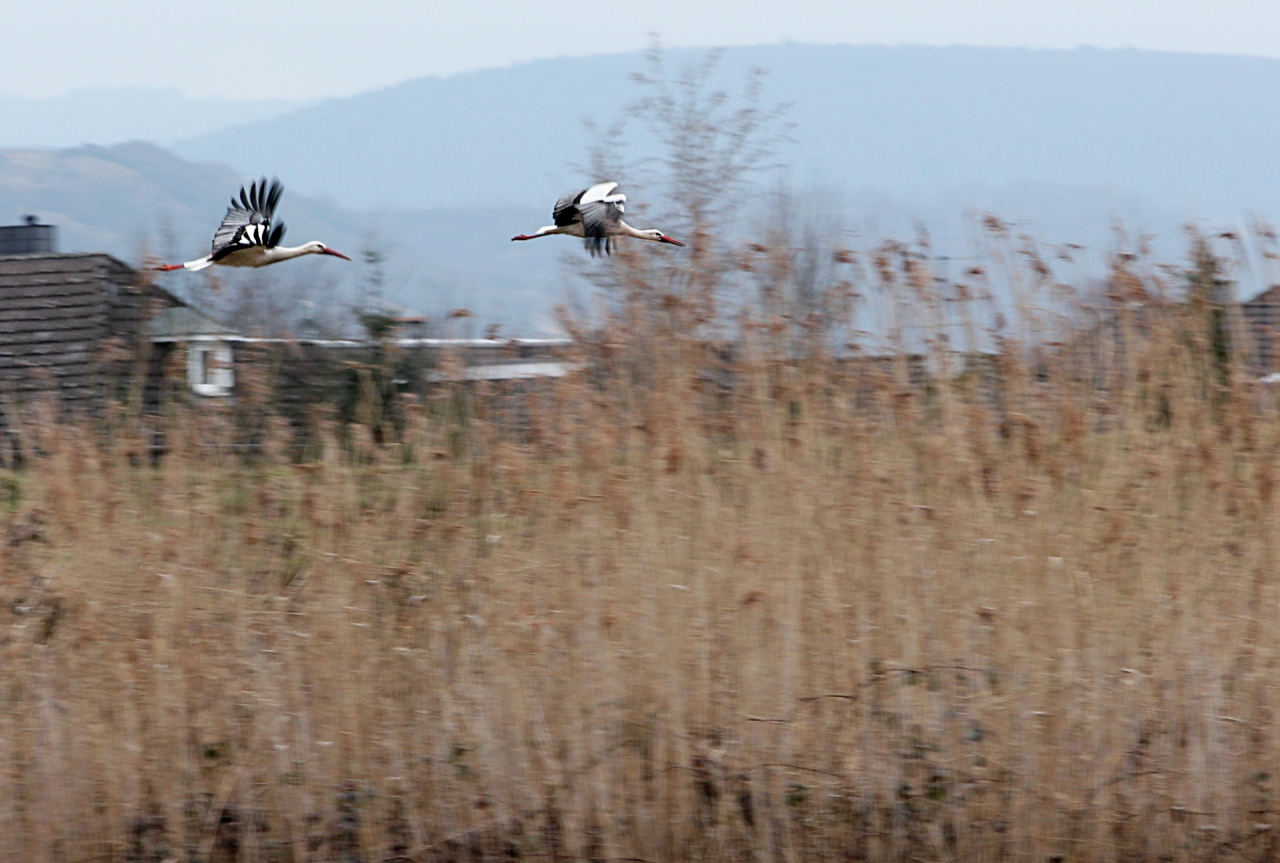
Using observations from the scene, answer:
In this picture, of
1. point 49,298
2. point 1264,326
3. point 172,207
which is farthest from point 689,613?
point 172,207

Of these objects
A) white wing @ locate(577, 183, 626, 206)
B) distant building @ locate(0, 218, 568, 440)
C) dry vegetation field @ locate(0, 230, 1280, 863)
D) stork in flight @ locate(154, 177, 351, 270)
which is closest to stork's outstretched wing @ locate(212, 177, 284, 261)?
stork in flight @ locate(154, 177, 351, 270)

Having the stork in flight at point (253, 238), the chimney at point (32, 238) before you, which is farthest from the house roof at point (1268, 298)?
the chimney at point (32, 238)

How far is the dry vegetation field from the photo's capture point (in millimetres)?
3412

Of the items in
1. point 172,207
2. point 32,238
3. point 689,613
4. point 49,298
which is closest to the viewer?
point 689,613

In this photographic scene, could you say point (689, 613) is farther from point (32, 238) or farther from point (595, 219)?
point (32, 238)

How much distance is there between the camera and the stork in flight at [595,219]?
148 inches

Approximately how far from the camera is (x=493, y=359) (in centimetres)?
409

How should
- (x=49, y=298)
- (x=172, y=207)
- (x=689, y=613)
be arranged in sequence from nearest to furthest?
(x=689, y=613) < (x=49, y=298) < (x=172, y=207)

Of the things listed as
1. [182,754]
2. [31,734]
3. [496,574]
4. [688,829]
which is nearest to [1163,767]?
[688,829]

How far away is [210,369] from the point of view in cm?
382

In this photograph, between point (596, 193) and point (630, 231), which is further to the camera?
point (596, 193)

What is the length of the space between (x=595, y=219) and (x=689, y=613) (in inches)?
46.5

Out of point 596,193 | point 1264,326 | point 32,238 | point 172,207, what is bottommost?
point 1264,326

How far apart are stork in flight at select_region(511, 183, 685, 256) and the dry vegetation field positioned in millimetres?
213
